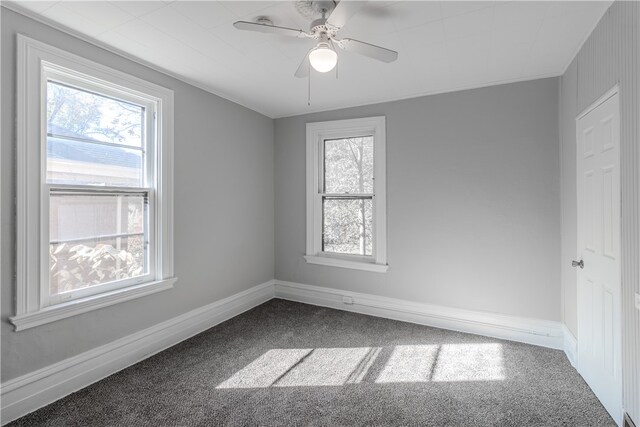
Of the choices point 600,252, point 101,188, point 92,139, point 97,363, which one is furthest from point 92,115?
point 600,252

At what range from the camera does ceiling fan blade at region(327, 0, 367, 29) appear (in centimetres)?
148

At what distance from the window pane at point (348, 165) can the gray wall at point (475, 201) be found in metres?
0.29

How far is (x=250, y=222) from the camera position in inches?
153

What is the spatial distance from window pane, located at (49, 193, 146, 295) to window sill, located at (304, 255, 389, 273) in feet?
6.40

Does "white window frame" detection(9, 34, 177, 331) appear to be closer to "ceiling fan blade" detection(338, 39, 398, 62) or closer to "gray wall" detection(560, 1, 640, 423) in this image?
"ceiling fan blade" detection(338, 39, 398, 62)

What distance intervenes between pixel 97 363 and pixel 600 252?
3.62 meters

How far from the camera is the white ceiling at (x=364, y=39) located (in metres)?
1.87

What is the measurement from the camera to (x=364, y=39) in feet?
7.35

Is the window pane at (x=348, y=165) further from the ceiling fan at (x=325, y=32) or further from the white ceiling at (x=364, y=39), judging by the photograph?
the ceiling fan at (x=325, y=32)

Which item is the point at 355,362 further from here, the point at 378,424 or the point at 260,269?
the point at 260,269

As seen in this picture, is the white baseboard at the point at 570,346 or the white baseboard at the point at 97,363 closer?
the white baseboard at the point at 97,363

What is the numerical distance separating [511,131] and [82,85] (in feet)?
11.9

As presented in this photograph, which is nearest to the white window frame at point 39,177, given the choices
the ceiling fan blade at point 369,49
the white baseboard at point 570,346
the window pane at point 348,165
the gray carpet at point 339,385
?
the gray carpet at point 339,385

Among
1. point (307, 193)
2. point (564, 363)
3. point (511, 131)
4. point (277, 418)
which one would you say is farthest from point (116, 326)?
point (511, 131)
